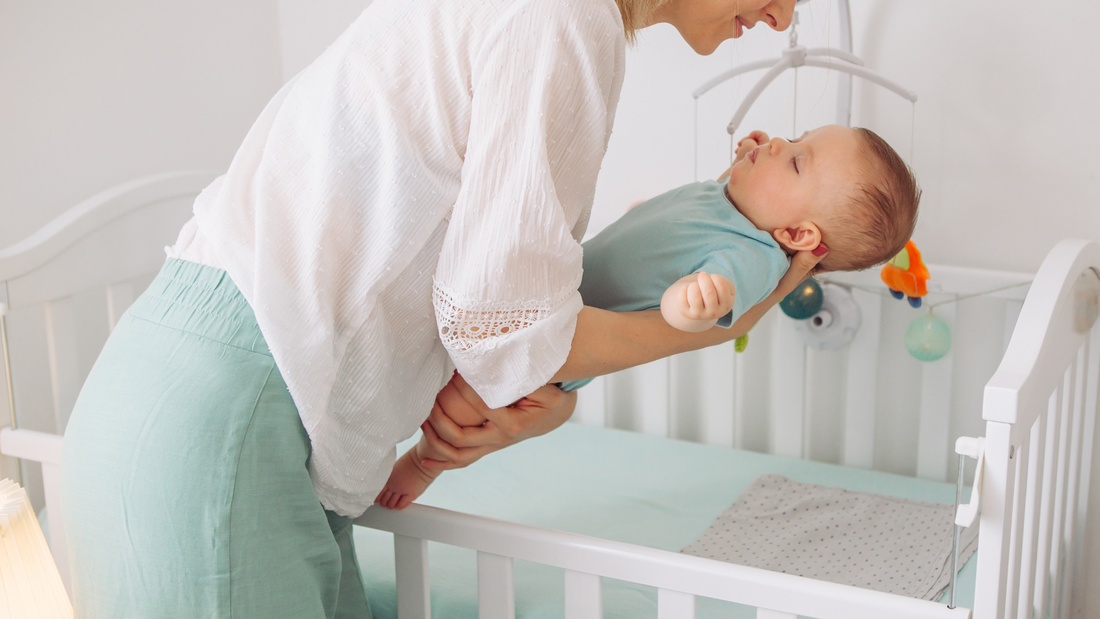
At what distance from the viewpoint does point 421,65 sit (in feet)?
2.37

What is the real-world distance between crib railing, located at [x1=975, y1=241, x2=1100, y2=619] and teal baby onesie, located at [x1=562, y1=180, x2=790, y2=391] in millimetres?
257

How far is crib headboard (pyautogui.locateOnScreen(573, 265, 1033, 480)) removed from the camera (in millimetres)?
1518

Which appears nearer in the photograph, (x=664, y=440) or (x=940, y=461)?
(x=940, y=461)

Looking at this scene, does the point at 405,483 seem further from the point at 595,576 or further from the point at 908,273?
the point at 908,273

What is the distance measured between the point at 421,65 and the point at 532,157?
0.13 m

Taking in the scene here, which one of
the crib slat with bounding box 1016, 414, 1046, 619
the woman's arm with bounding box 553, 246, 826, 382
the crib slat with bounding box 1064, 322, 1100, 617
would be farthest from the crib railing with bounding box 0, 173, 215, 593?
the crib slat with bounding box 1064, 322, 1100, 617

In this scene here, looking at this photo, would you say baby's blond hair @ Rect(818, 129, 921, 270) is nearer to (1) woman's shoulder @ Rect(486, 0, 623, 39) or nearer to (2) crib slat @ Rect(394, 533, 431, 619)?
(1) woman's shoulder @ Rect(486, 0, 623, 39)

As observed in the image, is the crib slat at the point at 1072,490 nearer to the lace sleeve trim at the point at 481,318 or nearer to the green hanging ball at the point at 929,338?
the green hanging ball at the point at 929,338

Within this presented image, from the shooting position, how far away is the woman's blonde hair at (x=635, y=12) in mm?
825

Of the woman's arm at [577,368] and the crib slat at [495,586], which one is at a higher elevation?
the woman's arm at [577,368]

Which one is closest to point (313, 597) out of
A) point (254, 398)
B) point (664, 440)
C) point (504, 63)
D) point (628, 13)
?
point (254, 398)

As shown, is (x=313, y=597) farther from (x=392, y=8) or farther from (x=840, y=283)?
(x=840, y=283)

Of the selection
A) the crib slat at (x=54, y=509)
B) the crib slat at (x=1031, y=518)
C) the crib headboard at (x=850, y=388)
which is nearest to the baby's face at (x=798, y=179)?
the crib slat at (x=1031, y=518)

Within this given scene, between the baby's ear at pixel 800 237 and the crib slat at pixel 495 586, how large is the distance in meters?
0.48
